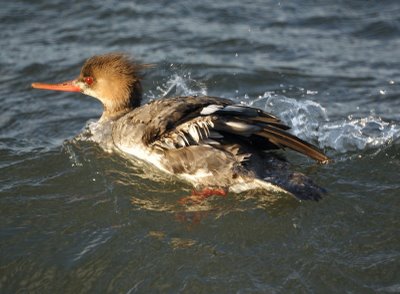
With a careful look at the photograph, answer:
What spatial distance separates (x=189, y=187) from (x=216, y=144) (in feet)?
2.28

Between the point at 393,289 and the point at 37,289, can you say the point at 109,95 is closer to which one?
the point at 37,289

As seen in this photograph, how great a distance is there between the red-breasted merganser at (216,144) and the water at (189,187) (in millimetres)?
235

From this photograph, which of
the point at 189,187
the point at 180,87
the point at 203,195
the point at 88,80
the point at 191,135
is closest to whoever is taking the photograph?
the point at 191,135

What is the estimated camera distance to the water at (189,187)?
17.7 ft

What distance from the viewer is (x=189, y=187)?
22.5 feet

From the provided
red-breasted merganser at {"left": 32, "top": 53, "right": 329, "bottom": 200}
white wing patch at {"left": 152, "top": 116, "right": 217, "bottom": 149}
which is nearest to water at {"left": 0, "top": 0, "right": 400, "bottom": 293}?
red-breasted merganser at {"left": 32, "top": 53, "right": 329, "bottom": 200}

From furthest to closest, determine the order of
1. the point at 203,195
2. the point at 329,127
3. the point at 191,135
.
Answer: the point at 329,127 < the point at 203,195 < the point at 191,135

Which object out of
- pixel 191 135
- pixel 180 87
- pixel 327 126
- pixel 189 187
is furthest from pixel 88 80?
pixel 327 126

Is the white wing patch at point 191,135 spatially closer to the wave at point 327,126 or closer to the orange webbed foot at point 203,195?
the orange webbed foot at point 203,195

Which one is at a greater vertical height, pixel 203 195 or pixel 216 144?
pixel 216 144

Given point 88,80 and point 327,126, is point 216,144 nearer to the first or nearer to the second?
point 327,126

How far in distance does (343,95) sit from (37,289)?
502cm

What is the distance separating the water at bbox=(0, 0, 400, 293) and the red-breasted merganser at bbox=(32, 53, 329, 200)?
23 cm

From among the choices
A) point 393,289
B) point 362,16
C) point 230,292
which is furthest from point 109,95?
point 362,16
